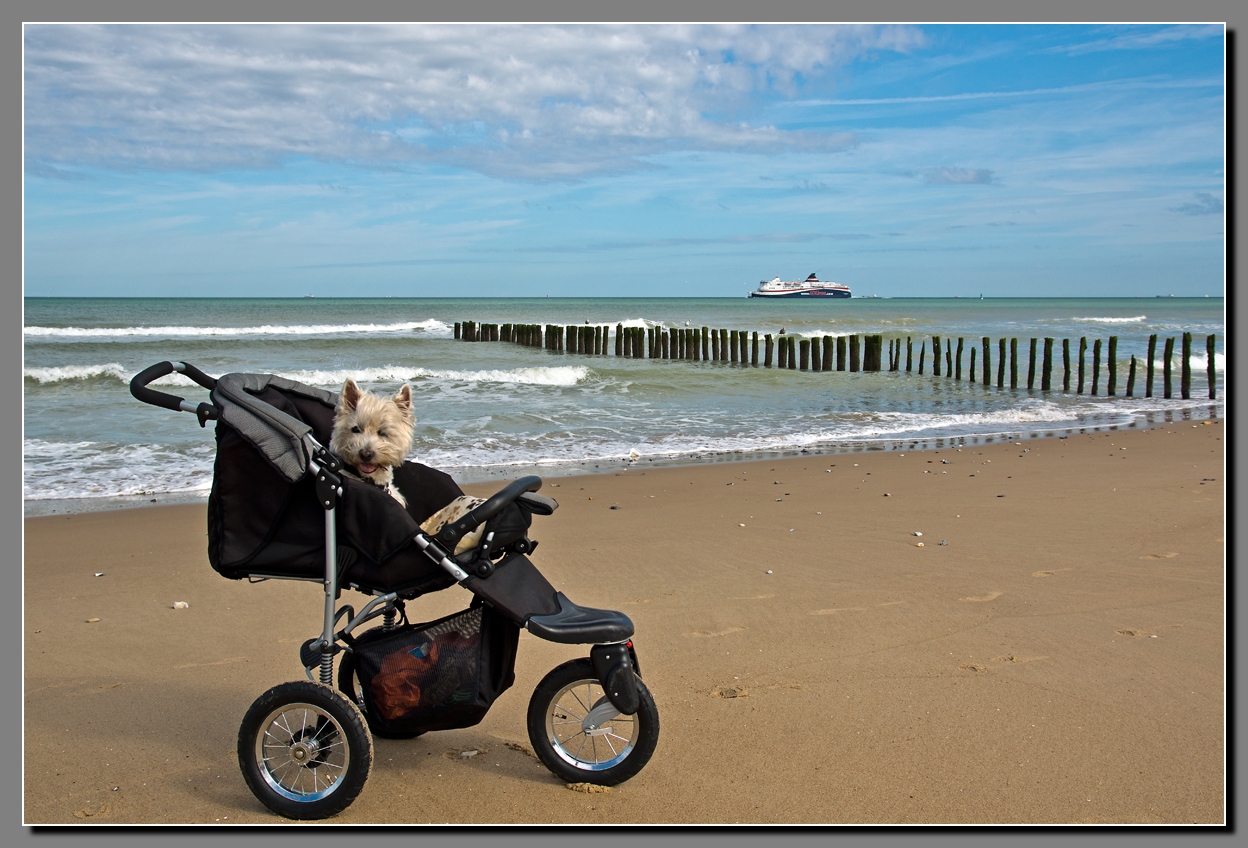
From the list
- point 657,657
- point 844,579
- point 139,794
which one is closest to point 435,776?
point 139,794

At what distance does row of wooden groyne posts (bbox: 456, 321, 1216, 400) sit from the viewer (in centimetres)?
2095

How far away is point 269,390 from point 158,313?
61.7 meters

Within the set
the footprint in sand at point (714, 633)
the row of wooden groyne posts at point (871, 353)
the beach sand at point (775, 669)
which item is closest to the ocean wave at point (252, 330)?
the row of wooden groyne posts at point (871, 353)

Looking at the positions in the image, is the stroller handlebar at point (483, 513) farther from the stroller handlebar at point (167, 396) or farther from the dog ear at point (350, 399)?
the stroller handlebar at point (167, 396)

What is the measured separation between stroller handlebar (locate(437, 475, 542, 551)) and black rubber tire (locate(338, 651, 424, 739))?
2.28ft

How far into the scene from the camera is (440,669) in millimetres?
3287

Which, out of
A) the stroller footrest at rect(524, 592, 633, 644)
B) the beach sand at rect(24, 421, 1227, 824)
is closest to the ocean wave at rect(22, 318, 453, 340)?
the beach sand at rect(24, 421, 1227, 824)

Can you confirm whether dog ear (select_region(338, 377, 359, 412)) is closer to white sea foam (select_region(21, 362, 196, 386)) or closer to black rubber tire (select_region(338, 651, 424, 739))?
black rubber tire (select_region(338, 651, 424, 739))

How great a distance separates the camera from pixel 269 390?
3545 mm

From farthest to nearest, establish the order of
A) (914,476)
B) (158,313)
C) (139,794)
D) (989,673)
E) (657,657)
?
1. (158,313)
2. (914,476)
3. (657,657)
4. (989,673)
5. (139,794)

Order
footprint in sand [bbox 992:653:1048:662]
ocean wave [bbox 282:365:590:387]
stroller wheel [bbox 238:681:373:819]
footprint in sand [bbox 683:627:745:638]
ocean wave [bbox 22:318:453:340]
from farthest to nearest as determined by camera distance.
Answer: ocean wave [bbox 22:318:453:340], ocean wave [bbox 282:365:590:387], footprint in sand [bbox 683:627:745:638], footprint in sand [bbox 992:653:1048:662], stroller wheel [bbox 238:681:373:819]

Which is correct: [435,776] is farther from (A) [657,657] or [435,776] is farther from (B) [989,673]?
(B) [989,673]

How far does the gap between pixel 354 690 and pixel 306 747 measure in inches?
24.9

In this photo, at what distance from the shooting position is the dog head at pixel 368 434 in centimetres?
341
